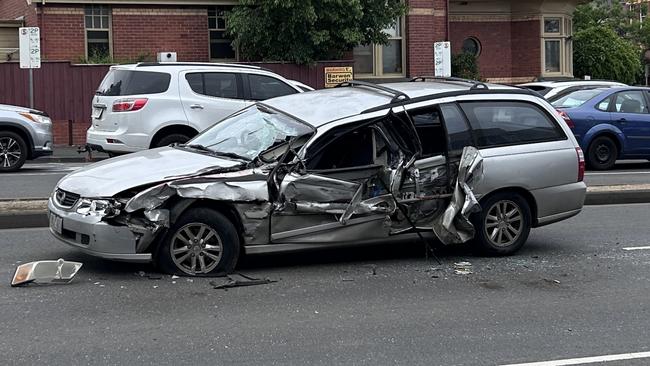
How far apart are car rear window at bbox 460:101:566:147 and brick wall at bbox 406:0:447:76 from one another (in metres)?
15.9

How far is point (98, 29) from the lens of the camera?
829 inches

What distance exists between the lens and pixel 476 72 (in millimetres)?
25562

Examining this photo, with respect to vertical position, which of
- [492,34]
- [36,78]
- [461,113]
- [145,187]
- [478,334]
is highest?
[492,34]

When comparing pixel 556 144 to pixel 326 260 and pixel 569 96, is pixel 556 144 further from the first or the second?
pixel 569 96

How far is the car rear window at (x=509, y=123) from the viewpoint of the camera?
24.9 ft

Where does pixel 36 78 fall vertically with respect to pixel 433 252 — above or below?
above

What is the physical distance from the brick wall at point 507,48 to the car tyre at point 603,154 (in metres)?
11.9

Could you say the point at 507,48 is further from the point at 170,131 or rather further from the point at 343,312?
the point at 343,312

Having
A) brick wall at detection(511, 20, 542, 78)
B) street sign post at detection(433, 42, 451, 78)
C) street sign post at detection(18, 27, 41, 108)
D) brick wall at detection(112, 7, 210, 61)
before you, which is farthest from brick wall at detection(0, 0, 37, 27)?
brick wall at detection(511, 20, 542, 78)

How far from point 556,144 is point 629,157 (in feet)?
28.0

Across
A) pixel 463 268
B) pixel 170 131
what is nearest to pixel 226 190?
pixel 463 268

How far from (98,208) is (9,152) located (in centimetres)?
833

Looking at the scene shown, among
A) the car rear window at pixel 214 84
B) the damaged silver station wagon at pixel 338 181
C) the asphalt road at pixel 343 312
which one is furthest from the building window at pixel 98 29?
the damaged silver station wagon at pixel 338 181

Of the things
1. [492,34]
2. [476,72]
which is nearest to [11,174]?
[476,72]
